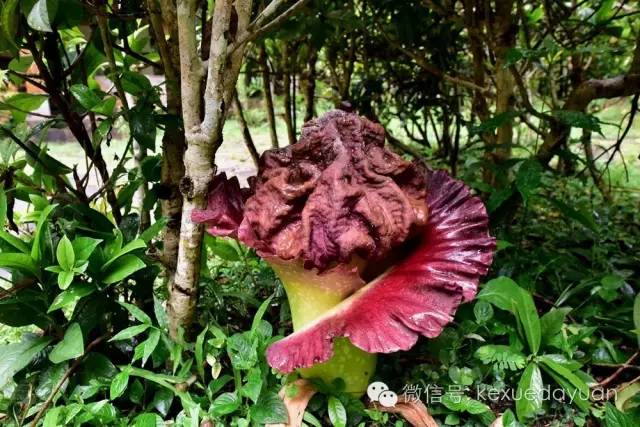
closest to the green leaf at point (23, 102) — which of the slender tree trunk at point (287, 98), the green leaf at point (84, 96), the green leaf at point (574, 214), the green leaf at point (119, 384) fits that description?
the green leaf at point (84, 96)

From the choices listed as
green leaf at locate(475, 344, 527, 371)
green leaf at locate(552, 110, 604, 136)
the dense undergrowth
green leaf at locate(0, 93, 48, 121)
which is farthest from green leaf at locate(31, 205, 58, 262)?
green leaf at locate(552, 110, 604, 136)

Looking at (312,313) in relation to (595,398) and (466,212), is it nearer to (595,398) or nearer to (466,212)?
(466,212)

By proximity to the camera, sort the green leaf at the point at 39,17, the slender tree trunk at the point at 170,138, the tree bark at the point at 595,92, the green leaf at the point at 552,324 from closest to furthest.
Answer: the green leaf at the point at 39,17, the slender tree trunk at the point at 170,138, the green leaf at the point at 552,324, the tree bark at the point at 595,92

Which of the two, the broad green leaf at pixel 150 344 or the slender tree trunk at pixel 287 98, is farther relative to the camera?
the slender tree trunk at pixel 287 98

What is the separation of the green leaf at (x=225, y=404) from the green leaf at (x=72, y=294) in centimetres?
33

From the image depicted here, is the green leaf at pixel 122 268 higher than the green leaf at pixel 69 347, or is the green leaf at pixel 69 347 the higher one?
the green leaf at pixel 122 268

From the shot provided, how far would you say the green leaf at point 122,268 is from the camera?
3.31 feet

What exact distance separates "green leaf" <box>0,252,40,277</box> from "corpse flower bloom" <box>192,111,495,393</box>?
0.33 m

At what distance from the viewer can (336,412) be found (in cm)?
99

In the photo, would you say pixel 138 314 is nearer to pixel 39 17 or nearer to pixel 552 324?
pixel 39 17

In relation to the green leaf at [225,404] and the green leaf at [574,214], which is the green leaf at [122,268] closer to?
the green leaf at [225,404]

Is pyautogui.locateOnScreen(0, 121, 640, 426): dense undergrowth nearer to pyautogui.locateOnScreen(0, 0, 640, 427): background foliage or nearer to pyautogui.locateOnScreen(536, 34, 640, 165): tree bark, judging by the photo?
pyautogui.locateOnScreen(0, 0, 640, 427): background foliage

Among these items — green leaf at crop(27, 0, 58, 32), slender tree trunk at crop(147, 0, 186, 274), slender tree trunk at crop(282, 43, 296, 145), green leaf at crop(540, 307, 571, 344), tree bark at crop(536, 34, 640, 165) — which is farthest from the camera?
slender tree trunk at crop(282, 43, 296, 145)

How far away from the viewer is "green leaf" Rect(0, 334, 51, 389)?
3.18 feet
